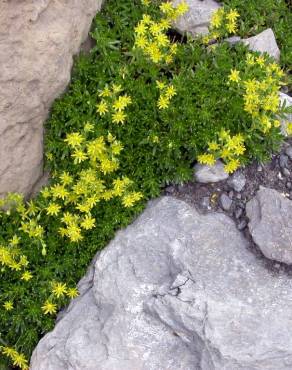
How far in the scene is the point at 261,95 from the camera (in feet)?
17.4

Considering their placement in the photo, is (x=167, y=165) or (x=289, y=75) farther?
(x=289, y=75)

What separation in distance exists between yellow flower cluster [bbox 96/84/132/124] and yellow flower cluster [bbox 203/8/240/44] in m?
1.20

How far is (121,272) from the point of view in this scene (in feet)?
17.0

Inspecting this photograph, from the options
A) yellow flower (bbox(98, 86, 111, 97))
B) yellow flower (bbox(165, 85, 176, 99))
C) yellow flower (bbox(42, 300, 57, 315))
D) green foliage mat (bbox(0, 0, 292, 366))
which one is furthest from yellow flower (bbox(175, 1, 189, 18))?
yellow flower (bbox(42, 300, 57, 315))

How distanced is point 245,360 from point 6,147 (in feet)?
9.56

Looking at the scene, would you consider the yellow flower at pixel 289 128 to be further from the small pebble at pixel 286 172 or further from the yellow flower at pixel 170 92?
the yellow flower at pixel 170 92

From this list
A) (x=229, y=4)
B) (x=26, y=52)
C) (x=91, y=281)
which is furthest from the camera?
(x=229, y=4)

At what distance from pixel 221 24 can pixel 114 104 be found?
5.12ft

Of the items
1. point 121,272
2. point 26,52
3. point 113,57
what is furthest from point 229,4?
point 121,272

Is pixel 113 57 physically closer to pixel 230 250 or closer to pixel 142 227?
pixel 142 227

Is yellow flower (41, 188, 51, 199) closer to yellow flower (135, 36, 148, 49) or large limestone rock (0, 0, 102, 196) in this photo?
large limestone rock (0, 0, 102, 196)

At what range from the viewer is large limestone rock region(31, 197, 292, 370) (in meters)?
4.71

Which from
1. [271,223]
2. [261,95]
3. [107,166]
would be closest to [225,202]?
[271,223]

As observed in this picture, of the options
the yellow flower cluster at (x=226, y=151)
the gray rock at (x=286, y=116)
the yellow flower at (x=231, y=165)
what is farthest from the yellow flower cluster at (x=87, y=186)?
the gray rock at (x=286, y=116)
